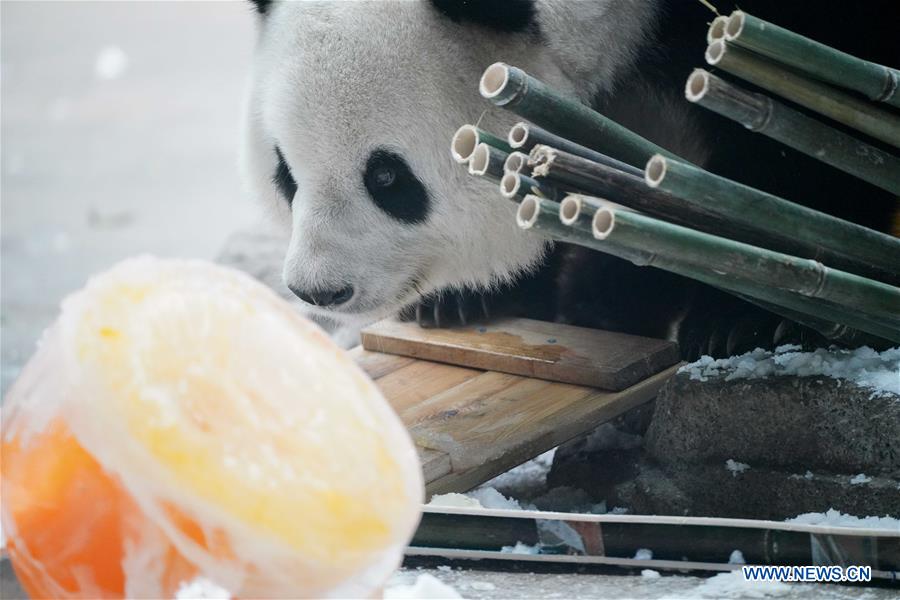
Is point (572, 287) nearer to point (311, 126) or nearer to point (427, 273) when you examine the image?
point (427, 273)

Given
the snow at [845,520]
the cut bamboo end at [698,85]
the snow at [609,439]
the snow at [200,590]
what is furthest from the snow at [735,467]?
the snow at [200,590]

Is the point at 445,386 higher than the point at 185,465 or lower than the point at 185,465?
lower

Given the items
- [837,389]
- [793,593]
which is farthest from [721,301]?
[793,593]

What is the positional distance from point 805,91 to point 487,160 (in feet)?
1.04

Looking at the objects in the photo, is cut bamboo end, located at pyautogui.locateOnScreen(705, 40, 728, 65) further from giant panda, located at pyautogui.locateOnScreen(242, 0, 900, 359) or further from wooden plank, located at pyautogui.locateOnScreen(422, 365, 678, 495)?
wooden plank, located at pyautogui.locateOnScreen(422, 365, 678, 495)

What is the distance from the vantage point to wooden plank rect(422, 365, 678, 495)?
1.38 meters

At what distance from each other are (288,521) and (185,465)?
0.08 metres

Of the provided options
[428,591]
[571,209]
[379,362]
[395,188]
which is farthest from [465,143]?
[379,362]

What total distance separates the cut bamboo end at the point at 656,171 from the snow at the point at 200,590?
19.0 inches

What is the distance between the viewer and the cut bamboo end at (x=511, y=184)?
1049 millimetres

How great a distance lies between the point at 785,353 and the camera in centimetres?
137

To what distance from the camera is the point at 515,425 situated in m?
1.45

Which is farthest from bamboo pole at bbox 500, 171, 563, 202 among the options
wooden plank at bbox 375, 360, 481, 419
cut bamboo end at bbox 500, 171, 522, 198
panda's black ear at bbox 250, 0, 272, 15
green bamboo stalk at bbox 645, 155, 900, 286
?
Answer: panda's black ear at bbox 250, 0, 272, 15

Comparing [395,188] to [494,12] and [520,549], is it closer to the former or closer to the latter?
[494,12]
